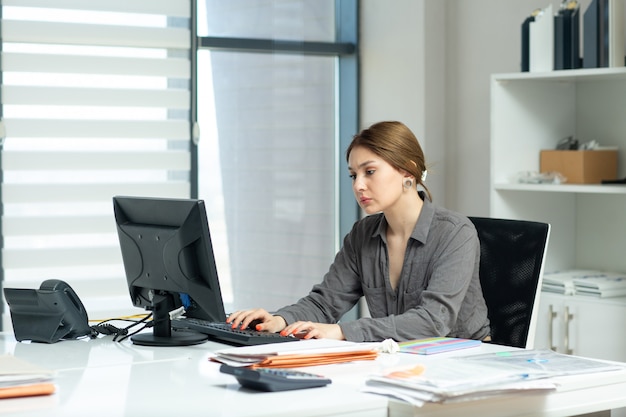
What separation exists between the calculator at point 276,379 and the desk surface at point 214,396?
0.02 metres

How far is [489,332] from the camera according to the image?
277 centimetres

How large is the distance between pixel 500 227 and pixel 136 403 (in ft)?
4.63

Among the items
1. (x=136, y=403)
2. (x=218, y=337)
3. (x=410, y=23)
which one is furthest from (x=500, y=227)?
(x=410, y=23)

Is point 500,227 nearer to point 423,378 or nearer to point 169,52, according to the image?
point 423,378

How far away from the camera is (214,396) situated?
1.81 m

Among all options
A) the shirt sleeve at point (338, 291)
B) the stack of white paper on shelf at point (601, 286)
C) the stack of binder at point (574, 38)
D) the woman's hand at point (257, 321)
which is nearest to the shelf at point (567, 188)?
the stack of white paper on shelf at point (601, 286)

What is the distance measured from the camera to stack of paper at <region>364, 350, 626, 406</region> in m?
1.72

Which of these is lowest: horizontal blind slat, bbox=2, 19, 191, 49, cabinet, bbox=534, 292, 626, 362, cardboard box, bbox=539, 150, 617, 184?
cabinet, bbox=534, 292, 626, 362

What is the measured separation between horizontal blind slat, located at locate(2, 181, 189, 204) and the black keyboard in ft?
5.77

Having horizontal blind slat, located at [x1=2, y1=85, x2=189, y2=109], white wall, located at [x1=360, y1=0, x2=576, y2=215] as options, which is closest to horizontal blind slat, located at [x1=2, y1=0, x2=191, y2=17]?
horizontal blind slat, located at [x1=2, y1=85, x2=189, y2=109]

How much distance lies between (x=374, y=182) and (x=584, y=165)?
52.6 inches

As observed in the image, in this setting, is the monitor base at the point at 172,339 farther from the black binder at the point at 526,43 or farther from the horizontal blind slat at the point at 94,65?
the horizontal blind slat at the point at 94,65

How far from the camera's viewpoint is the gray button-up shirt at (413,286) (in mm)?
2512

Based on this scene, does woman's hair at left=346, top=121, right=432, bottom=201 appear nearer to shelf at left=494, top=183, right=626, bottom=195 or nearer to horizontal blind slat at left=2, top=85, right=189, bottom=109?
shelf at left=494, top=183, right=626, bottom=195
